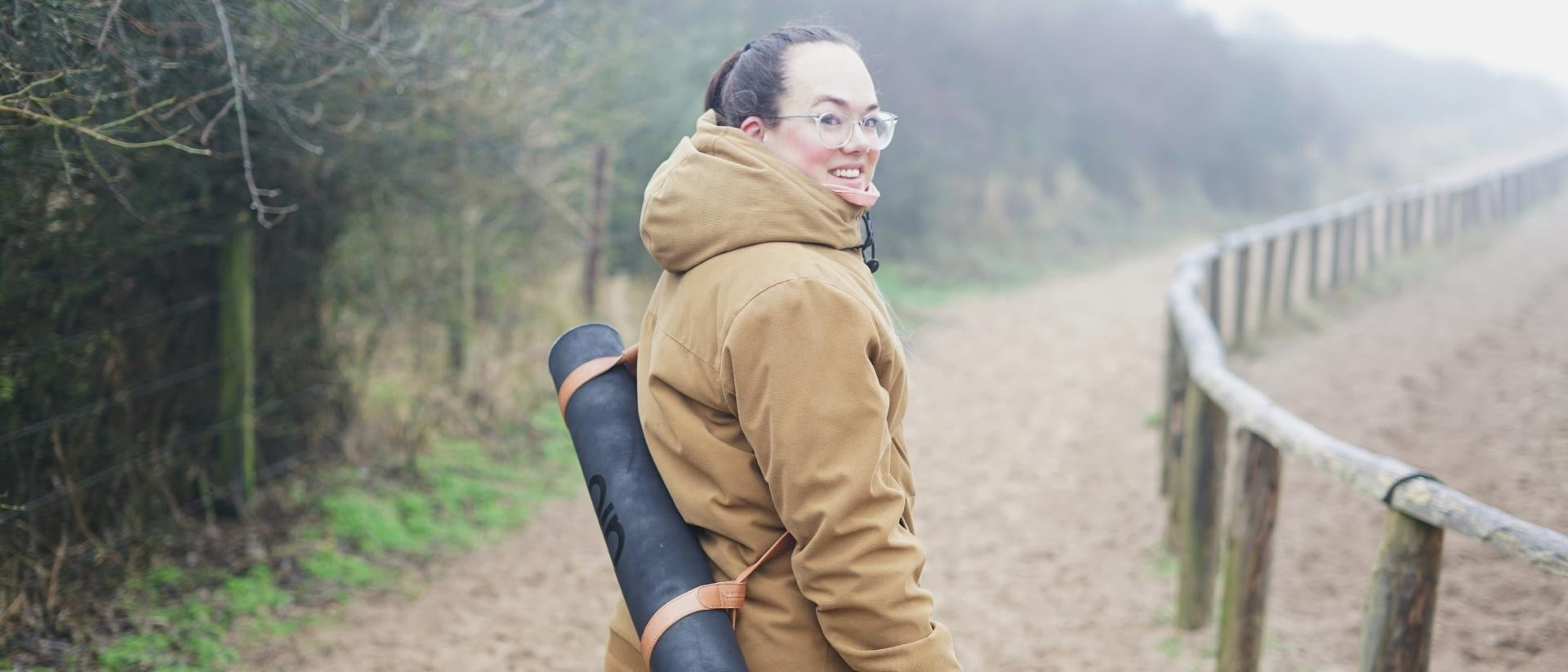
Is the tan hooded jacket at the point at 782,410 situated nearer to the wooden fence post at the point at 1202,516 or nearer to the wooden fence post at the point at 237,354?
the wooden fence post at the point at 1202,516

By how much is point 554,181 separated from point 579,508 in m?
2.55

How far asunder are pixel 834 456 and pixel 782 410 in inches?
3.9

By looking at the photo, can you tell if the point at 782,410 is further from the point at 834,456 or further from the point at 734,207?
the point at 734,207

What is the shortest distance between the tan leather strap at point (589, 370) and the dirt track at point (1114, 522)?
2.72ft

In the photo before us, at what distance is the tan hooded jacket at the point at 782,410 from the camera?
1603 millimetres

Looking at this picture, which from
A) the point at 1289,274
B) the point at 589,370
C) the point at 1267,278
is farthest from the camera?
the point at 1289,274

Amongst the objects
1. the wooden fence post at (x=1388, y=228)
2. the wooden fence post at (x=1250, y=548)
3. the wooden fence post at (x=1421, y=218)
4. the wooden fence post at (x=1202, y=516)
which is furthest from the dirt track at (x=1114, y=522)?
the wooden fence post at (x=1421, y=218)

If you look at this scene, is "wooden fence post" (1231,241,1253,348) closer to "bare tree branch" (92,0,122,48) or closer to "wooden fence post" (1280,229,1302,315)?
"wooden fence post" (1280,229,1302,315)

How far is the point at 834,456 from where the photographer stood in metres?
1.59

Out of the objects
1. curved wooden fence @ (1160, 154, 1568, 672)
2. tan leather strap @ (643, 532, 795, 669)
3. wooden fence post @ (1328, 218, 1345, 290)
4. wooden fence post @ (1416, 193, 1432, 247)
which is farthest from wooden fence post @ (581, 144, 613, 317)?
wooden fence post @ (1416, 193, 1432, 247)

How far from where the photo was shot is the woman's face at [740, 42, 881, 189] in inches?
72.4

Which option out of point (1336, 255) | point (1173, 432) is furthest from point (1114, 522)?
point (1336, 255)

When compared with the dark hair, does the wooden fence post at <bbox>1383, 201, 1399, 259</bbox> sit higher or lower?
lower

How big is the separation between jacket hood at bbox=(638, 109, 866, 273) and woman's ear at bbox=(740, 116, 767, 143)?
4cm
